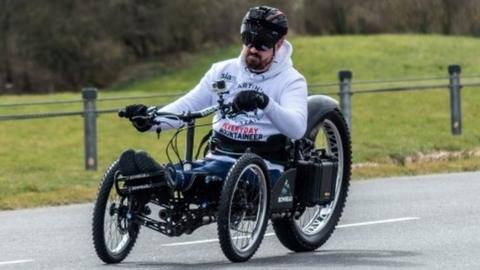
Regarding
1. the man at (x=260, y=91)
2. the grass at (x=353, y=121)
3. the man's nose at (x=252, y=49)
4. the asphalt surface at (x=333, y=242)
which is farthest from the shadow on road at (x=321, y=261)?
the grass at (x=353, y=121)

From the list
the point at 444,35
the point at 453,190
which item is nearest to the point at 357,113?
the point at 453,190

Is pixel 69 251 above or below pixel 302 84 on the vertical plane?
below

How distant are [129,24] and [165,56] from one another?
1881mm

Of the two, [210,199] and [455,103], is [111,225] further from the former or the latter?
[455,103]

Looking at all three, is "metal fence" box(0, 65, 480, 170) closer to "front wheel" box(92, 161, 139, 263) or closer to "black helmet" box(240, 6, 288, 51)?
"black helmet" box(240, 6, 288, 51)

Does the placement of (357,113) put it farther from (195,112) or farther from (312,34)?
(312,34)

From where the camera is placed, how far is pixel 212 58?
44.3 m

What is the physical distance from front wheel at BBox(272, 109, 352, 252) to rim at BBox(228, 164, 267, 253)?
0.55 meters

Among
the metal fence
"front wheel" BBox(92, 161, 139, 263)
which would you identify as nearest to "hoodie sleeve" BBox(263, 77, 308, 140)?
"front wheel" BBox(92, 161, 139, 263)

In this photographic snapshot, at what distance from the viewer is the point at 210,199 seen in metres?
9.38

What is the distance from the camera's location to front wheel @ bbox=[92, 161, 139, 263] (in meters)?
9.20

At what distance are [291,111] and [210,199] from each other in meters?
0.78

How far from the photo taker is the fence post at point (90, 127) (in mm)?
18656

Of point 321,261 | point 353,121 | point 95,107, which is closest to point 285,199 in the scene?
point 321,261
